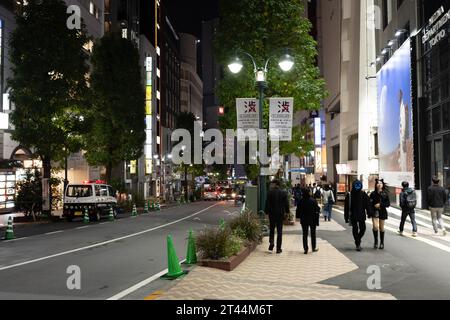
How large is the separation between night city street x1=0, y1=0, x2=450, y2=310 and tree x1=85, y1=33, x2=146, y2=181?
0.38 feet

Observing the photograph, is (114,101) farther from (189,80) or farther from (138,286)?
Answer: (189,80)

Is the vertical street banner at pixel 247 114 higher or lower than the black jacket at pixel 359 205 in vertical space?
higher

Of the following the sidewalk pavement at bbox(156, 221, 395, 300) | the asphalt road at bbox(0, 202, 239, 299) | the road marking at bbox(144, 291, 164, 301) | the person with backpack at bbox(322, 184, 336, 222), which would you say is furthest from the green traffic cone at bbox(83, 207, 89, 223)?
the road marking at bbox(144, 291, 164, 301)

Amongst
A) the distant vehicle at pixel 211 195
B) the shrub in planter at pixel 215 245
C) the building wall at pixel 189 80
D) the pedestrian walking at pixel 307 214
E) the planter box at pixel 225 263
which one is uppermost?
the building wall at pixel 189 80

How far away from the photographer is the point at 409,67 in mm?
27328

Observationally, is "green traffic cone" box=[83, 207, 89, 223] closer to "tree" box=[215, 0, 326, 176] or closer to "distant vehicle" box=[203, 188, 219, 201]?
"tree" box=[215, 0, 326, 176]

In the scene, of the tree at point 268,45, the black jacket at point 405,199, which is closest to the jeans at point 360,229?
the black jacket at point 405,199

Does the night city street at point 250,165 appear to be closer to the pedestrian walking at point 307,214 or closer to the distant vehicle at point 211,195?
the pedestrian walking at point 307,214

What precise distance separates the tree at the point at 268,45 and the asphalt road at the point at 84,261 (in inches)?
332

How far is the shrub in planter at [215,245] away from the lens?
10836mm

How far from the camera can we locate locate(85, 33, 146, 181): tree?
3716 centimetres

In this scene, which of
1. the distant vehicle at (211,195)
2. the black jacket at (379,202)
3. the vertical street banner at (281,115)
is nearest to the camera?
the black jacket at (379,202)
